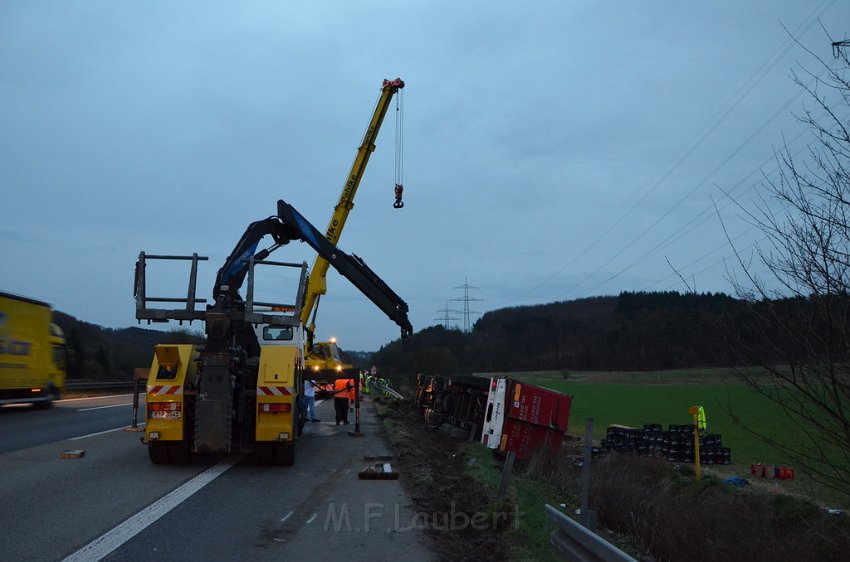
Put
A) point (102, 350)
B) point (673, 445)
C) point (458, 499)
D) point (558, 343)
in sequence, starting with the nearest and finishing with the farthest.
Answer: point (458, 499)
point (673, 445)
point (102, 350)
point (558, 343)

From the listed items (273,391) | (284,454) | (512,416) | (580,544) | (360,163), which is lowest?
(284,454)

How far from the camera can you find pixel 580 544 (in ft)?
16.0

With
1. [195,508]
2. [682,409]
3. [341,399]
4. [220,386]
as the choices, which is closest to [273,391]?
[220,386]

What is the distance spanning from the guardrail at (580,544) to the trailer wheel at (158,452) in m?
7.28

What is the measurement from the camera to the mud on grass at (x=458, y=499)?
696 cm

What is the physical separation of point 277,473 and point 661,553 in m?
5.68

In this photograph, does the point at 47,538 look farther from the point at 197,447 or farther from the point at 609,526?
the point at 609,526

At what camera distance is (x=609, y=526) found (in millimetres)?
10328

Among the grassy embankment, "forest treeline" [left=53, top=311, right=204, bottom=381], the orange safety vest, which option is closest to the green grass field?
the grassy embankment

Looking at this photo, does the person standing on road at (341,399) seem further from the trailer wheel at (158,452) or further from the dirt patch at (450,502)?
the trailer wheel at (158,452)

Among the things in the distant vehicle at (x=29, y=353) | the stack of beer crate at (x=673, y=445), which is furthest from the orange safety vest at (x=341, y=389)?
the distant vehicle at (x=29, y=353)

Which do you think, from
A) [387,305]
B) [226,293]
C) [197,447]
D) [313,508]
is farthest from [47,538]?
[387,305]

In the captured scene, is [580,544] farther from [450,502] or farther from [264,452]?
[264,452]

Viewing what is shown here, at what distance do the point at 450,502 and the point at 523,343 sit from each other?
89.4 metres
